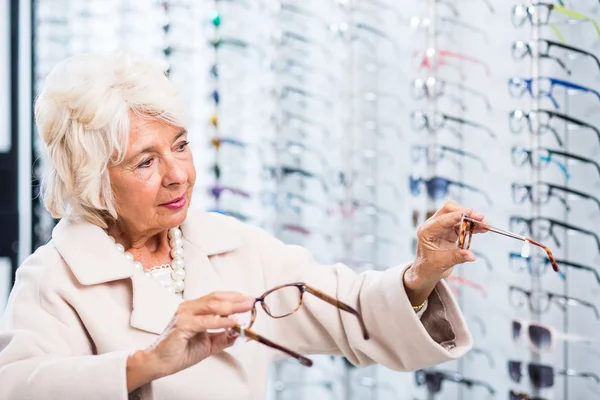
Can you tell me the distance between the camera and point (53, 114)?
1.72 m

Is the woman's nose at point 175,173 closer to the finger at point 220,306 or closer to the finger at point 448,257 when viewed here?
the finger at point 220,306

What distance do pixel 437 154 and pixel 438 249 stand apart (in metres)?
1.71

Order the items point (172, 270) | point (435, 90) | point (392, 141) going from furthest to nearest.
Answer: point (392, 141) → point (435, 90) → point (172, 270)

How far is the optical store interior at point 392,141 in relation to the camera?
9.17 ft

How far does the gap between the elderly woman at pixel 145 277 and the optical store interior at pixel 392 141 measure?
3.81ft

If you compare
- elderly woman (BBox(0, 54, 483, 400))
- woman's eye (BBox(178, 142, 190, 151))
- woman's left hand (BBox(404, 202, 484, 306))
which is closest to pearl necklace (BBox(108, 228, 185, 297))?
elderly woman (BBox(0, 54, 483, 400))

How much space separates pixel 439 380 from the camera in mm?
3275

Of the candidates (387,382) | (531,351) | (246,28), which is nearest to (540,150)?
(531,351)

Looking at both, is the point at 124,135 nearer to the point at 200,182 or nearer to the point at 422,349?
the point at 422,349

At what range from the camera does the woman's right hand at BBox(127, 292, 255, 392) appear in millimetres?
1381

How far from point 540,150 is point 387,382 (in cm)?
154

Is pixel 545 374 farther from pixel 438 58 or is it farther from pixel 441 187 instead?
pixel 438 58

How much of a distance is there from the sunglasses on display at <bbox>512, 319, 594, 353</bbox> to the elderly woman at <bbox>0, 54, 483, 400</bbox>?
44.5 inches

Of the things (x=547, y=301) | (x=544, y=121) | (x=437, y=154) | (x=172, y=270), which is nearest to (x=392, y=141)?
(x=437, y=154)
